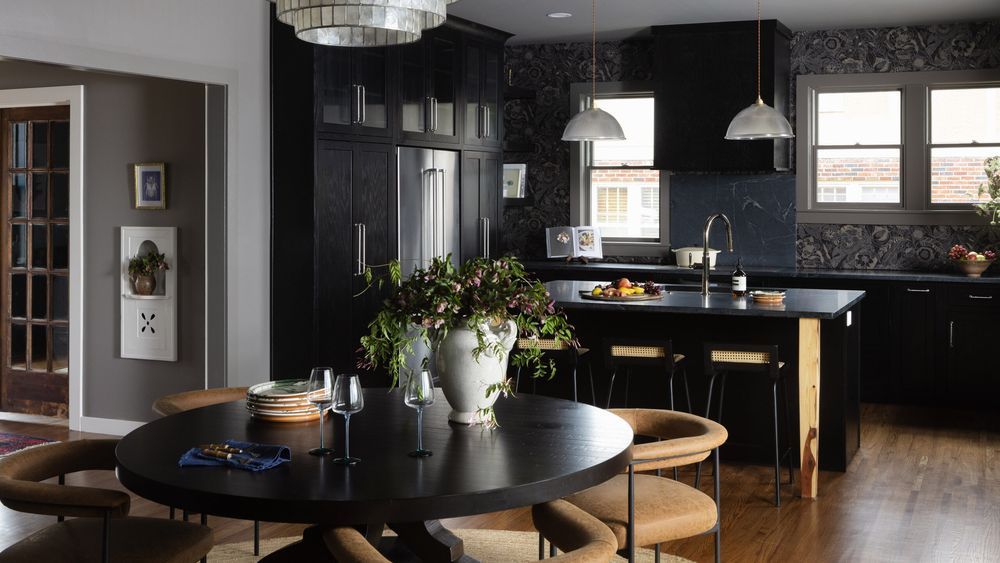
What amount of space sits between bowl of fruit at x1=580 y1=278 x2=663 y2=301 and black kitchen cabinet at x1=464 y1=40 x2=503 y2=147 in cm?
236

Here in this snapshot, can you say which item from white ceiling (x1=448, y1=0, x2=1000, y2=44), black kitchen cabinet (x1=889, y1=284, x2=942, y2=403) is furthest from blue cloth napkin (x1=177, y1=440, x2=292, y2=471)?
black kitchen cabinet (x1=889, y1=284, x2=942, y2=403)

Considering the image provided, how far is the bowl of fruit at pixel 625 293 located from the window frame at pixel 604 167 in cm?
278

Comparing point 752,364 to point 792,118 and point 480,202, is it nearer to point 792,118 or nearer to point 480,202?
point 480,202

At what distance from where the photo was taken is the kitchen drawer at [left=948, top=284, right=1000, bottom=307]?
273 inches

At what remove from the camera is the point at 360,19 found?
9.22 feet

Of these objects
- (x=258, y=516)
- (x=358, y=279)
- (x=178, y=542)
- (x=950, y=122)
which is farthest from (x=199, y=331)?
(x=950, y=122)

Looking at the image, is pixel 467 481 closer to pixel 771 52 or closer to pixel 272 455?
pixel 272 455

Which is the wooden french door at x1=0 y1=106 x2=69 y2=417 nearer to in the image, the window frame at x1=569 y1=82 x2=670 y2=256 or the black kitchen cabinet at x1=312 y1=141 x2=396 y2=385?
the black kitchen cabinet at x1=312 y1=141 x2=396 y2=385

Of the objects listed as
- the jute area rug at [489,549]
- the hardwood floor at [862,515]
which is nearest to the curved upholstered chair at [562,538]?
the jute area rug at [489,549]

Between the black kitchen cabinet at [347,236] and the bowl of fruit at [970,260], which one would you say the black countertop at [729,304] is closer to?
the black kitchen cabinet at [347,236]

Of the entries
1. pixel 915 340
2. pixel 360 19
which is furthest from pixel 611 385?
pixel 915 340

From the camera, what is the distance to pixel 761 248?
805cm

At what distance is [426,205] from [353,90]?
1.06 meters

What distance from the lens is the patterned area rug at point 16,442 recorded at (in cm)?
588
